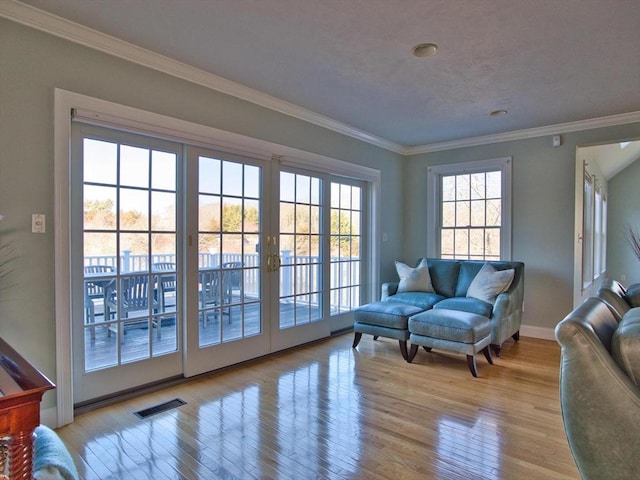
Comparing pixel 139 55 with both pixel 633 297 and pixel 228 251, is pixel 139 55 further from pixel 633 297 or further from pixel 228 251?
pixel 633 297

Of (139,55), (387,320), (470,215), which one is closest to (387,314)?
(387,320)

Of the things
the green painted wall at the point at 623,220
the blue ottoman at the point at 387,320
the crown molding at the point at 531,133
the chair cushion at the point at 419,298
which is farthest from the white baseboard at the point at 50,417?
the green painted wall at the point at 623,220

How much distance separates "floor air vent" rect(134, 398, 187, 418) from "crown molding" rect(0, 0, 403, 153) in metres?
2.47

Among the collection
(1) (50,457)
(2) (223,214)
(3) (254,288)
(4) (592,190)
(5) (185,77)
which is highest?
(5) (185,77)

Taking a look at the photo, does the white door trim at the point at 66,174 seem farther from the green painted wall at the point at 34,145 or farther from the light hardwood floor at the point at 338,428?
the light hardwood floor at the point at 338,428

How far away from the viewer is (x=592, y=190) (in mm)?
6102

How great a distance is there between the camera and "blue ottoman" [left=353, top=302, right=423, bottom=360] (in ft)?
12.7

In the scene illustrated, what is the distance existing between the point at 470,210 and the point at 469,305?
183 cm

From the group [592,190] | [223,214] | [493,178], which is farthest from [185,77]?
[592,190]

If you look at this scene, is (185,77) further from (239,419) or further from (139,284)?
(239,419)

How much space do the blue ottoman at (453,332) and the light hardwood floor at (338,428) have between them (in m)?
0.21

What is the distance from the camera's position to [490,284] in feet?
13.8

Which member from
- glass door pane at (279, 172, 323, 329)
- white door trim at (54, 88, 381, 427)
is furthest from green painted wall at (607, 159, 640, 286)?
white door trim at (54, 88, 381, 427)

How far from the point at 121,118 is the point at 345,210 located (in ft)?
9.38
